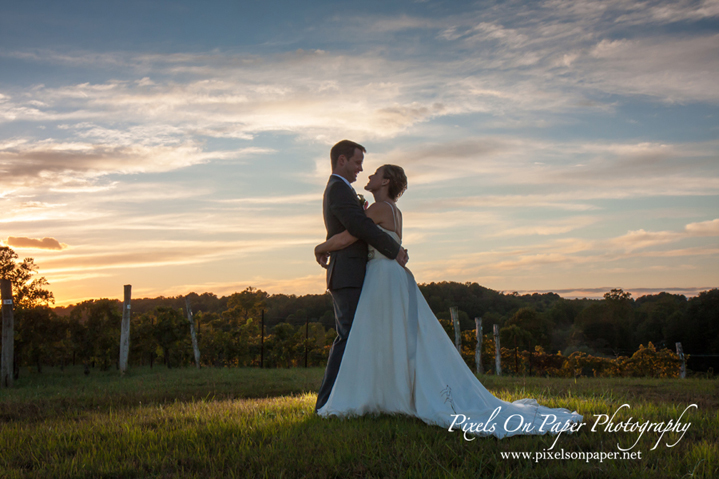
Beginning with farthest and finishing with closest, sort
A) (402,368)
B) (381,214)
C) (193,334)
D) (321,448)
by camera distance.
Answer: (193,334)
(381,214)
(402,368)
(321,448)

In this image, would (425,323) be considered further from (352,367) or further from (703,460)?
(703,460)

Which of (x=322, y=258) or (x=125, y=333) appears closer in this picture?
(x=322, y=258)

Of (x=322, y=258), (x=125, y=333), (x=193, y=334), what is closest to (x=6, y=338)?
(x=125, y=333)

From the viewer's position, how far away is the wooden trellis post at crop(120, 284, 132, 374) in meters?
15.2

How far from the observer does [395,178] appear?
4.58m

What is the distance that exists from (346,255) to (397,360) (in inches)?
39.2

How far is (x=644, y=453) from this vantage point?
112 inches

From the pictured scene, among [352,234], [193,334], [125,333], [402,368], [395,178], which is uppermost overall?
[395,178]

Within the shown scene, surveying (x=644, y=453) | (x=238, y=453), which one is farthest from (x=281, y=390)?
(x=644, y=453)

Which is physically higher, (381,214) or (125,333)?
→ (381,214)

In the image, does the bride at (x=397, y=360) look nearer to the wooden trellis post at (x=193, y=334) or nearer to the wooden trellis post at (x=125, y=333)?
the wooden trellis post at (x=125, y=333)

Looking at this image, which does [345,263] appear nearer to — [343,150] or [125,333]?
[343,150]

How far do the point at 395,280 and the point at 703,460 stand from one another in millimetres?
2466

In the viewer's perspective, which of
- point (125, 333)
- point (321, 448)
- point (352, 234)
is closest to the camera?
point (321, 448)
